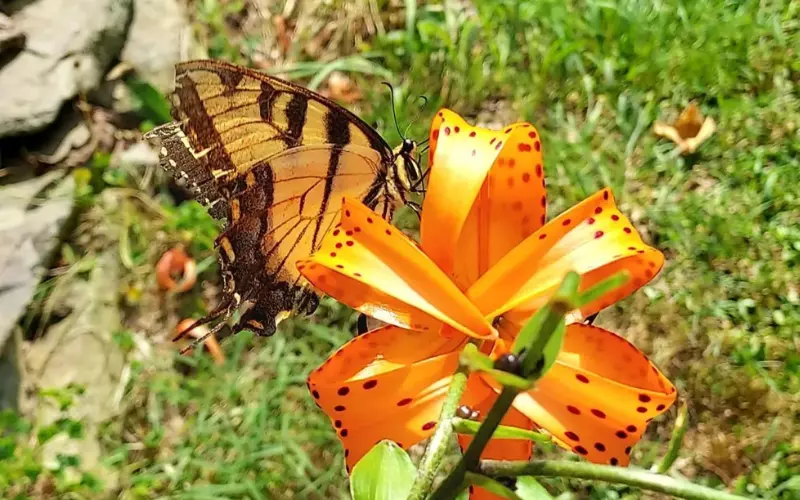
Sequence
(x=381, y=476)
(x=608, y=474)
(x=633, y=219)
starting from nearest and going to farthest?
1. (x=608, y=474)
2. (x=381, y=476)
3. (x=633, y=219)

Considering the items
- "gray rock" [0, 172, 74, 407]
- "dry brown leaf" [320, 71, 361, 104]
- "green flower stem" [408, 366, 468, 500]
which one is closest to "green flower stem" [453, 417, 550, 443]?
"green flower stem" [408, 366, 468, 500]

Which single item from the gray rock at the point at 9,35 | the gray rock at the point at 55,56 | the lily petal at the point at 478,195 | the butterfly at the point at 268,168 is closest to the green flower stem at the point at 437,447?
the lily petal at the point at 478,195

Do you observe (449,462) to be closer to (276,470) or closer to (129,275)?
(276,470)

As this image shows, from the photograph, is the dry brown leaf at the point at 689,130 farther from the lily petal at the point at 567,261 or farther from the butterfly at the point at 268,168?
the lily petal at the point at 567,261

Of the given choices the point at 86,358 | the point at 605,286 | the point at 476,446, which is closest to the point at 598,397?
the point at 476,446

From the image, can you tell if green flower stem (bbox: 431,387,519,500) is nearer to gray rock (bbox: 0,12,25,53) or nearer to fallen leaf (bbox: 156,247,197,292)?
fallen leaf (bbox: 156,247,197,292)

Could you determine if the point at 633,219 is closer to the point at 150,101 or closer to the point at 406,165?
the point at 406,165

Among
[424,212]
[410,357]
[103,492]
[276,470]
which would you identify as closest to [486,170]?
[424,212]
